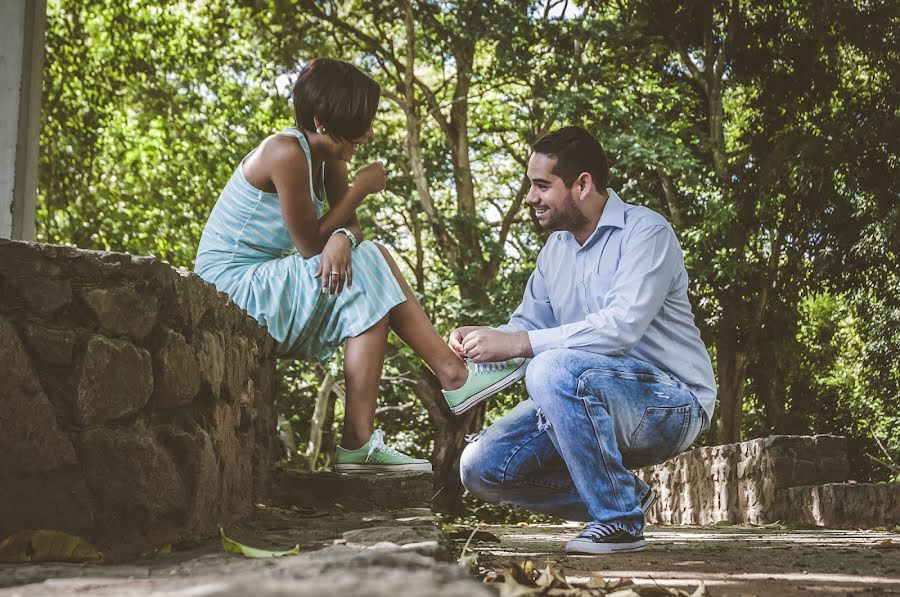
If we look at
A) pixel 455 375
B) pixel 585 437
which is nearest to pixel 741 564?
pixel 585 437

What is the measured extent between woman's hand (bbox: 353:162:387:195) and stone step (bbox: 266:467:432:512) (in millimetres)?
1082

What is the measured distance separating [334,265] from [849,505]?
11.4 ft

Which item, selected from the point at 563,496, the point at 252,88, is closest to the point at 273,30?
the point at 252,88

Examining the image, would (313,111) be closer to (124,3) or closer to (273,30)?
(273,30)

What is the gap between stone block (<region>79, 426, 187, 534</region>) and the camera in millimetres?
2168

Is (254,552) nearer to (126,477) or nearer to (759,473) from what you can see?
(126,477)

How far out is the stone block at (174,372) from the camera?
242 cm

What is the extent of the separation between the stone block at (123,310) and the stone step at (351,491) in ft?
4.36

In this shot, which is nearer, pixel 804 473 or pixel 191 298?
pixel 191 298

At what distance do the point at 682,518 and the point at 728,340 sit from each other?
519cm

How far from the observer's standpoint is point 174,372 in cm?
248

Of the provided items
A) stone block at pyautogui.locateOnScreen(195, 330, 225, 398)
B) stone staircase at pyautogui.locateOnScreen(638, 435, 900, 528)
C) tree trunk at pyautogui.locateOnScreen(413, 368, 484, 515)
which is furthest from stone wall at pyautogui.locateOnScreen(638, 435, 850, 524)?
tree trunk at pyautogui.locateOnScreen(413, 368, 484, 515)

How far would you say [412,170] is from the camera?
521 inches

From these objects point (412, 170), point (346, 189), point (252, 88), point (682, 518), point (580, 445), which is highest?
point (252, 88)
